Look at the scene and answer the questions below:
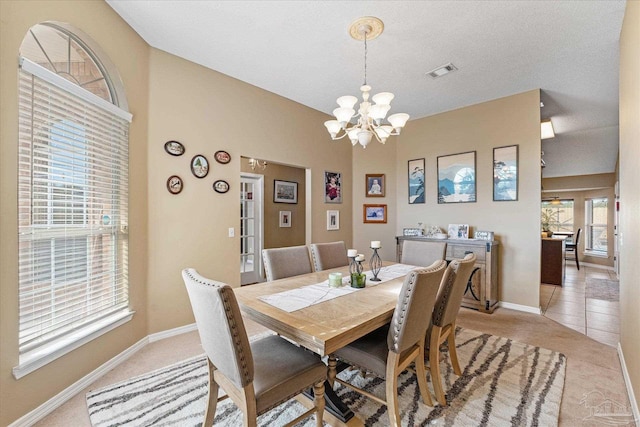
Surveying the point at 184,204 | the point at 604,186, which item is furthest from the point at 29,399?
the point at 604,186

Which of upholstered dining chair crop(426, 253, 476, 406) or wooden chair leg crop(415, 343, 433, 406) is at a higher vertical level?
upholstered dining chair crop(426, 253, 476, 406)

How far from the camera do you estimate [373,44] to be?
275 centimetres

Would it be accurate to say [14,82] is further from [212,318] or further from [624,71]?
[624,71]

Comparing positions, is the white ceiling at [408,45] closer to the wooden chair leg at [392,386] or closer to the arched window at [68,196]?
the arched window at [68,196]

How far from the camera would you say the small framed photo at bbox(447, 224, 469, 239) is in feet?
13.7

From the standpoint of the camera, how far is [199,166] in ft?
10.4

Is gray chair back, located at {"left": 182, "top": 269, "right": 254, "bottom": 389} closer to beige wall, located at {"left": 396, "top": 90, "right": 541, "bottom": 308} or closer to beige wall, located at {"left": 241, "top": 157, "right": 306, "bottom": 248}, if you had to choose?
beige wall, located at {"left": 241, "top": 157, "right": 306, "bottom": 248}

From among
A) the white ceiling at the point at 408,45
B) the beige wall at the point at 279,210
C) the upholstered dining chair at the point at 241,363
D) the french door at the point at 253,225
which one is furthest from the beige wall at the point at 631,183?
the french door at the point at 253,225

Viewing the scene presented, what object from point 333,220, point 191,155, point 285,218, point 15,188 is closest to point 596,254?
point 333,220

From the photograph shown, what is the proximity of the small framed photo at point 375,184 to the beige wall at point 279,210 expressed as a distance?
1.54 meters

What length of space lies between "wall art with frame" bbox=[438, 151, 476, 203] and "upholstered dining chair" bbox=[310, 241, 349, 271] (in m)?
2.33

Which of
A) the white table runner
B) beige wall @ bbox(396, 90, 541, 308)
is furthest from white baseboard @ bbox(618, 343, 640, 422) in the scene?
the white table runner

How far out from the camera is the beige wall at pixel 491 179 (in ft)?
12.2

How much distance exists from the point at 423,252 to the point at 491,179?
1.89m
